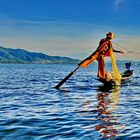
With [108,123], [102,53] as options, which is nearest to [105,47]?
[102,53]

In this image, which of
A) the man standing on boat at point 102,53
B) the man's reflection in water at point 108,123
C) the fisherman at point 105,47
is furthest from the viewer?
the fisherman at point 105,47

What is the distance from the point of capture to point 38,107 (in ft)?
97.9

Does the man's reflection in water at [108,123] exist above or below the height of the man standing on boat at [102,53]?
below

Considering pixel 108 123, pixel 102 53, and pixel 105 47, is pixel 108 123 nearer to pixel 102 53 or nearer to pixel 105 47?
pixel 102 53

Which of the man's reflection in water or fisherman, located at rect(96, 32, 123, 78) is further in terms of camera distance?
fisherman, located at rect(96, 32, 123, 78)

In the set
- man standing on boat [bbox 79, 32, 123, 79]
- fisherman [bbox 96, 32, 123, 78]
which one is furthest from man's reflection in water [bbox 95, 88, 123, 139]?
fisherman [bbox 96, 32, 123, 78]

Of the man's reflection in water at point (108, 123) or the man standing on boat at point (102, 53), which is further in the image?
the man standing on boat at point (102, 53)

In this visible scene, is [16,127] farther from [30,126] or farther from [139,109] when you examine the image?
[139,109]

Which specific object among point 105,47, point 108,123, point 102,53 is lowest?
point 108,123

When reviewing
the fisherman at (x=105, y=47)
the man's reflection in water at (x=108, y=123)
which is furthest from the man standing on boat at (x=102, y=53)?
the man's reflection in water at (x=108, y=123)

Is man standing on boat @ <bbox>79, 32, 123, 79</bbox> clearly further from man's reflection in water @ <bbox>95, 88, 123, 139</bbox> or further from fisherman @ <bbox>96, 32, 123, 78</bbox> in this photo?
man's reflection in water @ <bbox>95, 88, 123, 139</bbox>

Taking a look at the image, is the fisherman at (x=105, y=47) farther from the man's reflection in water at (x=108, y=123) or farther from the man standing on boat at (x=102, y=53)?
the man's reflection in water at (x=108, y=123)

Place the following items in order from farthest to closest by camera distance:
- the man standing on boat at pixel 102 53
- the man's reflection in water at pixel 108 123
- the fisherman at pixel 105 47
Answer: the fisherman at pixel 105 47 → the man standing on boat at pixel 102 53 → the man's reflection in water at pixel 108 123

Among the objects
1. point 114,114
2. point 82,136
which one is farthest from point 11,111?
point 82,136
